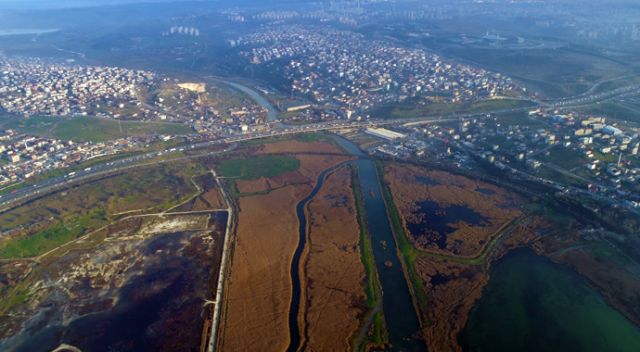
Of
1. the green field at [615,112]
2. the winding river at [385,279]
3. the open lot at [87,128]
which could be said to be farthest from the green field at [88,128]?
the green field at [615,112]

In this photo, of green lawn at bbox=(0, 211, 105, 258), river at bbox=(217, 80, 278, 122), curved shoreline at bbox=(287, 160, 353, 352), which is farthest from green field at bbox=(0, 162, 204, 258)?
river at bbox=(217, 80, 278, 122)

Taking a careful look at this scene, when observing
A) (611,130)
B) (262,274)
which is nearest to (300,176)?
(262,274)

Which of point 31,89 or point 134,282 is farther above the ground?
point 31,89

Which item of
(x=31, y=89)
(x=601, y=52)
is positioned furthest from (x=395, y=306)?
(x=601, y=52)

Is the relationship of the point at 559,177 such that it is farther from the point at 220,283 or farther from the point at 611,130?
the point at 220,283

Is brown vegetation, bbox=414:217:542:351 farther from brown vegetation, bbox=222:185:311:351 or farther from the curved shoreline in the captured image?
brown vegetation, bbox=222:185:311:351

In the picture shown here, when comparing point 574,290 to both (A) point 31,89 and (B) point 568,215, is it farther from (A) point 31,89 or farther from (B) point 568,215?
(A) point 31,89
